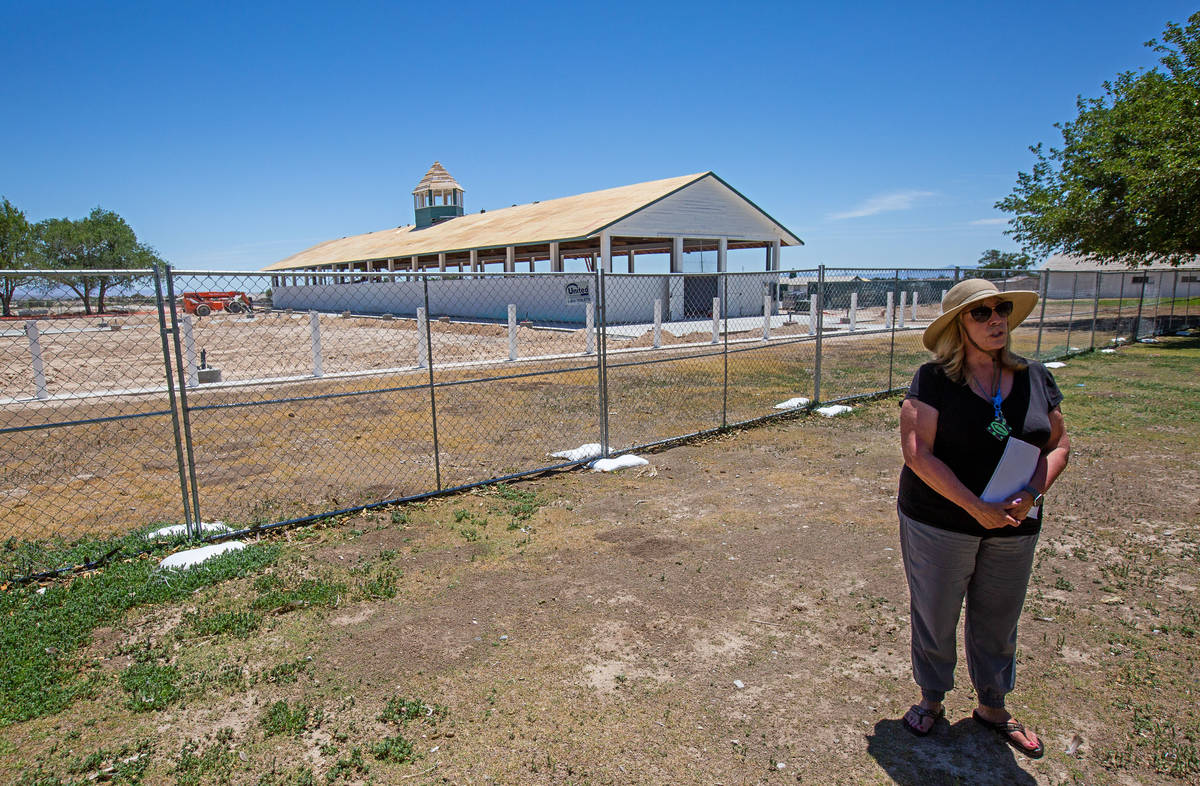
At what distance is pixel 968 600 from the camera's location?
111 inches

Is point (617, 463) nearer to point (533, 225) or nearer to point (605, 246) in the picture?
point (605, 246)

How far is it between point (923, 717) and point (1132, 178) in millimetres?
23420

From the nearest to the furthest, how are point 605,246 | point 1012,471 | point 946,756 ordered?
point 1012,471 < point 946,756 < point 605,246

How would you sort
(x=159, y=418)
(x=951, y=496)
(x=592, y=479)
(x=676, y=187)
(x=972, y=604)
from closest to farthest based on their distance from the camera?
(x=951, y=496) < (x=972, y=604) < (x=592, y=479) < (x=159, y=418) < (x=676, y=187)

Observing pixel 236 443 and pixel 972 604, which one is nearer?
pixel 972 604

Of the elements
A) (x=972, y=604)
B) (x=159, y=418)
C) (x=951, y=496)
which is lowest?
(x=159, y=418)

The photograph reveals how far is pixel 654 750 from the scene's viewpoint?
2.88 metres

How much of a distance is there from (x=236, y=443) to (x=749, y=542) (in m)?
7.22

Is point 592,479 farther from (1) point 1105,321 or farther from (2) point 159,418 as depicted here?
(1) point 1105,321

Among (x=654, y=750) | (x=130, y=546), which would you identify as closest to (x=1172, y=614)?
(x=654, y=750)

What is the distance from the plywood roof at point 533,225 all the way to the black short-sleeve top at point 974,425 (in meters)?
24.1

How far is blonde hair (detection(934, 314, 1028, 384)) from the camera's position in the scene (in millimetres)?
2631

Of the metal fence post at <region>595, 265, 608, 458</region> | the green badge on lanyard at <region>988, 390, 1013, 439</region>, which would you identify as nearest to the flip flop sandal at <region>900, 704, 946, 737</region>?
the green badge on lanyard at <region>988, 390, 1013, 439</region>

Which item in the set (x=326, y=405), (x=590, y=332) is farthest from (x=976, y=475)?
(x=590, y=332)
